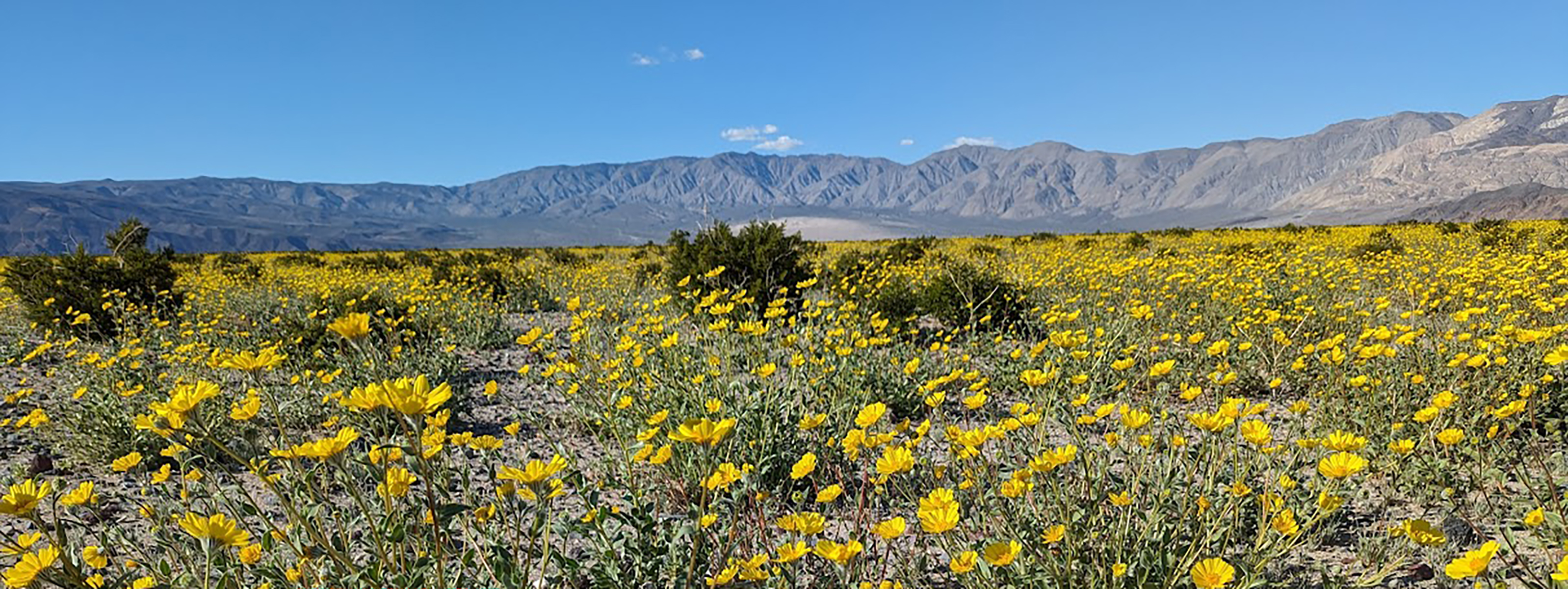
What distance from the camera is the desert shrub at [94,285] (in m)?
7.20

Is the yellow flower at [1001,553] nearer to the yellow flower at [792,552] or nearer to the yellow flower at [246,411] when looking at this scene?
the yellow flower at [792,552]

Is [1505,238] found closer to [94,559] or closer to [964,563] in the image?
[964,563]

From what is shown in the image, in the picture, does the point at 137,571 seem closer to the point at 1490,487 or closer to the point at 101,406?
the point at 101,406

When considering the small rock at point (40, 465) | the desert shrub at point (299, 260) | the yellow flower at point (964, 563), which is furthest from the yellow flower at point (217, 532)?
the desert shrub at point (299, 260)

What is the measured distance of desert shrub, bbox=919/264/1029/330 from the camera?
19.5 ft

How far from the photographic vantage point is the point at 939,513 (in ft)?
5.06

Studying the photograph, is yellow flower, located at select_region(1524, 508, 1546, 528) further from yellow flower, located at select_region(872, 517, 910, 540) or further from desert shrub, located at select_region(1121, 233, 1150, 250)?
desert shrub, located at select_region(1121, 233, 1150, 250)

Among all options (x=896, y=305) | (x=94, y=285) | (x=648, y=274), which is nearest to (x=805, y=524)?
(x=896, y=305)

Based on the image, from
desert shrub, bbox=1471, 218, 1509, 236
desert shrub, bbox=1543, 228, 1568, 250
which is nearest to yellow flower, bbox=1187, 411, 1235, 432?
desert shrub, bbox=1543, 228, 1568, 250

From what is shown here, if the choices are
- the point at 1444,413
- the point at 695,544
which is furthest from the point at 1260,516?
the point at 695,544

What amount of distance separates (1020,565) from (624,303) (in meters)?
5.42

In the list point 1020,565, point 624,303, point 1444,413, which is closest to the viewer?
point 1020,565

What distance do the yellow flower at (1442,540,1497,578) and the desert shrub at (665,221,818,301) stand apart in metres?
6.03

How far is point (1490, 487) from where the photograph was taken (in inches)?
104
